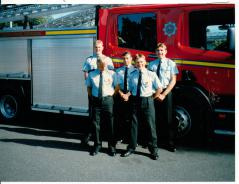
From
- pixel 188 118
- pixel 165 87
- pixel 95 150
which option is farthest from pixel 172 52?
pixel 95 150

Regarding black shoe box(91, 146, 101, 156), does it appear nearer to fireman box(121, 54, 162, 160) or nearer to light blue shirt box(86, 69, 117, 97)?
fireman box(121, 54, 162, 160)

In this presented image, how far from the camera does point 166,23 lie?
5027mm

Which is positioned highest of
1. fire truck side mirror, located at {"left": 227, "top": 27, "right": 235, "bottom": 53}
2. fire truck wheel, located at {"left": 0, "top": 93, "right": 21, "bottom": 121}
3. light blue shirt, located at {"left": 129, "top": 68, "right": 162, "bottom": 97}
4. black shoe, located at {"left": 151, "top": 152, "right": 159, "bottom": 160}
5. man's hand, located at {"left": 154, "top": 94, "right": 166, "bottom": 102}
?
fire truck side mirror, located at {"left": 227, "top": 27, "right": 235, "bottom": 53}

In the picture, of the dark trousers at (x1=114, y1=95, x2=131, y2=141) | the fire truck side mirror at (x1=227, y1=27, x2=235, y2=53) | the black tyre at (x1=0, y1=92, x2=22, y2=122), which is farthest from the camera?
the black tyre at (x1=0, y1=92, x2=22, y2=122)

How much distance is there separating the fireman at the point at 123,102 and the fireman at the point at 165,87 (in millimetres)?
381

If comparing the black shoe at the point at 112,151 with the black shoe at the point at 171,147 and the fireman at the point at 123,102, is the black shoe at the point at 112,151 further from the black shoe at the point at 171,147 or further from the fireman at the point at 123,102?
the black shoe at the point at 171,147

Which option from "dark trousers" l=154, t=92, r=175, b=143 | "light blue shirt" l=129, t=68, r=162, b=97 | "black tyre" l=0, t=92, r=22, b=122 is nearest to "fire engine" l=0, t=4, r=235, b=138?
"dark trousers" l=154, t=92, r=175, b=143

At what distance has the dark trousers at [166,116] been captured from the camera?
4.77m

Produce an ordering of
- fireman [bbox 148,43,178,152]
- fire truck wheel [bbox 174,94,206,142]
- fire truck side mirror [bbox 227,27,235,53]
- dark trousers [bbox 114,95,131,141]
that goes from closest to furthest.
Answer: fire truck side mirror [bbox 227,27,235,53] → fireman [bbox 148,43,178,152] → fire truck wheel [bbox 174,94,206,142] → dark trousers [bbox 114,95,131,141]

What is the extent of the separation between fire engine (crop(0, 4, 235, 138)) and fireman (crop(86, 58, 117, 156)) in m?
0.72

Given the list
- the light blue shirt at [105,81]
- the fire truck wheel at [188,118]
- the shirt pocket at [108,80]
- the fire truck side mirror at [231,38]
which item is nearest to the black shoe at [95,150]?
the light blue shirt at [105,81]

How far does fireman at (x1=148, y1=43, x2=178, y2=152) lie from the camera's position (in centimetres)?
469

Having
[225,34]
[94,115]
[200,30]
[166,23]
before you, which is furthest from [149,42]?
[94,115]

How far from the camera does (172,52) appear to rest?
504 centimetres
